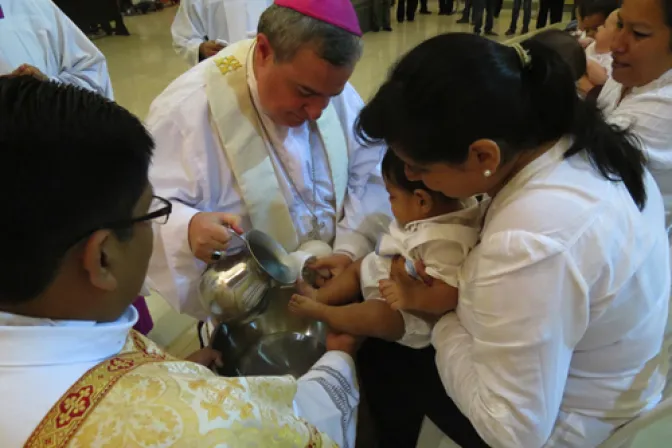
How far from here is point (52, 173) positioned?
627mm

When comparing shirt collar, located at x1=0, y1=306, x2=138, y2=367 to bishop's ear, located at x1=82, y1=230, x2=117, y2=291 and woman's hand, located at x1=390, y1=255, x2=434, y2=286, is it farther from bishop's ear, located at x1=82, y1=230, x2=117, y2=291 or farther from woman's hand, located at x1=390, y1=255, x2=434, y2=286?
woman's hand, located at x1=390, y1=255, x2=434, y2=286

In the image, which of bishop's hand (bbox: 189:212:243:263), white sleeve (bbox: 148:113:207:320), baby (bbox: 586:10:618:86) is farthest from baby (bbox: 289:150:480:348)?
baby (bbox: 586:10:618:86)

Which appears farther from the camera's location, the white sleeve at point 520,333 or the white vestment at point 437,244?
the white vestment at point 437,244

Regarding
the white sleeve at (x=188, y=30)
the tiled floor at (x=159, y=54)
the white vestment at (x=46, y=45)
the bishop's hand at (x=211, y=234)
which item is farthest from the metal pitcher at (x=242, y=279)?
the tiled floor at (x=159, y=54)

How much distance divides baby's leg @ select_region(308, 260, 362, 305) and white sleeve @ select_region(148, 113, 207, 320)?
1.10 feet

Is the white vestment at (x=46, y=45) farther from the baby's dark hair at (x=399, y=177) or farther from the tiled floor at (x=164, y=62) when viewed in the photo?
the baby's dark hair at (x=399, y=177)

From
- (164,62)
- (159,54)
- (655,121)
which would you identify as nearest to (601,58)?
(655,121)

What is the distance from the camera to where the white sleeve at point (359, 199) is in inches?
64.0

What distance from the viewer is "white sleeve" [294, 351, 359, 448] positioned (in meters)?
1.03

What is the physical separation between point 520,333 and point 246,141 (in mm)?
954

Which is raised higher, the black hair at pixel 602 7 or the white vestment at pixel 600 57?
the black hair at pixel 602 7

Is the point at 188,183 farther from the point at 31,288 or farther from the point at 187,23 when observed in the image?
the point at 187,23

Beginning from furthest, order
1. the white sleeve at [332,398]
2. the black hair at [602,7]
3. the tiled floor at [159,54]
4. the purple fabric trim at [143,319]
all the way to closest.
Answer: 1. the tiled floor at [159,54]
2. the black hair at [602,7]
3. the purple fabric trim at [143,319]
4. the white sleeve at [332,398]

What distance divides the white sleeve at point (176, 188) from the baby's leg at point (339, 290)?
1.10 feet
